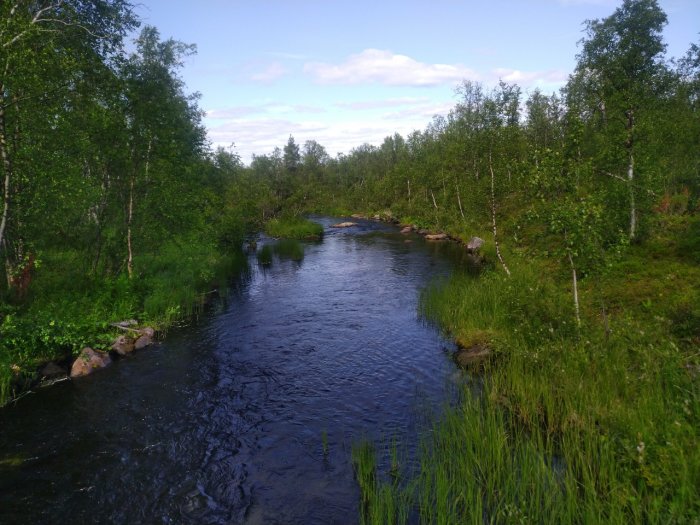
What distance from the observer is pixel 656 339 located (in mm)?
13789

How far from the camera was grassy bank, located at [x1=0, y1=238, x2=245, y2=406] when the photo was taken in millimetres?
17203

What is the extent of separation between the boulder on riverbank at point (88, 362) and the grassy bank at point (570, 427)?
47.5 feet

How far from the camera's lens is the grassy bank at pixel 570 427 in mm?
8273

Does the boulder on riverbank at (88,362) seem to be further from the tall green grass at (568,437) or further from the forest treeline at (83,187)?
the tall green grass at (568,437)

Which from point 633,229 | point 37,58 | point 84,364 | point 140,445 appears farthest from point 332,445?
point 633,229

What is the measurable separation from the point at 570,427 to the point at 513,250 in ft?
50.3

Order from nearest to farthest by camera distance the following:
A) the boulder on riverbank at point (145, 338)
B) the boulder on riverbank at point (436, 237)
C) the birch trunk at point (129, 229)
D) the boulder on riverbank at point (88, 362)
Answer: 1. the boulder on riverbank at point (88, 362)
2. the boulder on riverbank at point (145, 338)
3. the birch trunk at point (129, 229)
4. the boulder on riverbank at point (436, 237)

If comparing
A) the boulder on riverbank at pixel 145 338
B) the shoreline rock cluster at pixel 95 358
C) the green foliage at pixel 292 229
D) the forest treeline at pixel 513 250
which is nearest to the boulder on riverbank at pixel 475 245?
the forest treeline at pixel 513 250

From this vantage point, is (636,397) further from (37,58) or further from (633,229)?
(37,58)

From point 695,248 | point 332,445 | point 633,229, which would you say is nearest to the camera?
point 332,445

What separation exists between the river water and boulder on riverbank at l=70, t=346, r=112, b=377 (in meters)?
0.66

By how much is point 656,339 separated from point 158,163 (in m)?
29.1

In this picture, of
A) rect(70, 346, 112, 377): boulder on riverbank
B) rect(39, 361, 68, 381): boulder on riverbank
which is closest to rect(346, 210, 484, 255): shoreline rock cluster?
rect(70, 346, 112, 377): boulder on riverbank

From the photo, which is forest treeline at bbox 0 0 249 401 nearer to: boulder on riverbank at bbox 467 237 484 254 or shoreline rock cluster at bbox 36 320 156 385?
shoreline rock cluster at bbox 36 320 156 385
